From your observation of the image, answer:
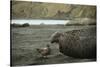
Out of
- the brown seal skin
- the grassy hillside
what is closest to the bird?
the brown seal skin

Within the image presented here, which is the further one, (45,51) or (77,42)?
(77,42)

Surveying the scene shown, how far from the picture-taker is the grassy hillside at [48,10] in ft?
6.27

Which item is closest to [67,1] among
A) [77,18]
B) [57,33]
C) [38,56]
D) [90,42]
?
[77,18]

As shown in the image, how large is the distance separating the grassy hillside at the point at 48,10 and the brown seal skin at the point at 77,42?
21cm

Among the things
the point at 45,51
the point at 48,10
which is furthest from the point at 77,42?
the point at 48,10

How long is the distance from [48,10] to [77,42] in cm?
54

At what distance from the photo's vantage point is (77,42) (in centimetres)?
211

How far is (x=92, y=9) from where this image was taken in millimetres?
2186

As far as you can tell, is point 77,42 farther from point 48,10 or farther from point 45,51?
point 48,10

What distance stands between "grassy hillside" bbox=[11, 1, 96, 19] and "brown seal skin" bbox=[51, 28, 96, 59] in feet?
0.68

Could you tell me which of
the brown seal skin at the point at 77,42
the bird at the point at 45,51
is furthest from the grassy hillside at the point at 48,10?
the bird at the point at 45,51

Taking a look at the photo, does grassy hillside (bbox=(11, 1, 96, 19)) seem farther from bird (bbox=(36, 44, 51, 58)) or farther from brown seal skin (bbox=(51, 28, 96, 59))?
bird (bbox=(36, 44, 51, 58))

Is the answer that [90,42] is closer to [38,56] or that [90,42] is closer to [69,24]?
[69,24]

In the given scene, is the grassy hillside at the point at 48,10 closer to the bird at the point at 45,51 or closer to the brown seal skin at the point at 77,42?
the brown seal skin at the point at 77,42
